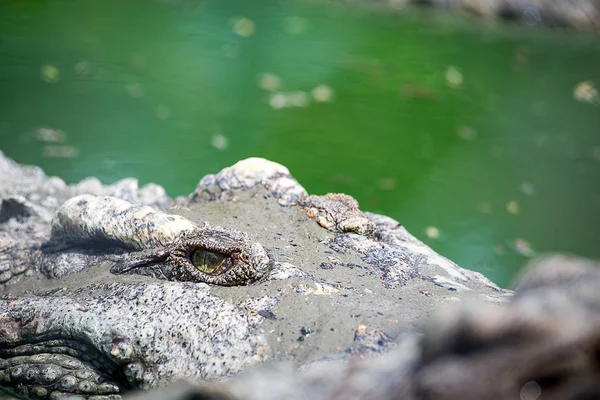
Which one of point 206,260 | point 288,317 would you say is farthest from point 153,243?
point 288,317

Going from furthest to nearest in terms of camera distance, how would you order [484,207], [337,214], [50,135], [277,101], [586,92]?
[586,92] → [277,101] → [50,135] → [484,207] → [337,214]

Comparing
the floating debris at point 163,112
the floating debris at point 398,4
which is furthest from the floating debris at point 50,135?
the floating debris at point 398,4

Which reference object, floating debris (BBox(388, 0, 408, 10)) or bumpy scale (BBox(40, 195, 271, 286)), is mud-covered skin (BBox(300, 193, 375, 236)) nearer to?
bumpy scale (BBox(40, 195, 271, 286))

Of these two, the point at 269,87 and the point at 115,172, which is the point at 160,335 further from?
the point at 269,87

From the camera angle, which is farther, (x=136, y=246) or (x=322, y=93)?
(x=322, y=93)

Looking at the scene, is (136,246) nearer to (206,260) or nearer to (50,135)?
(206,260)

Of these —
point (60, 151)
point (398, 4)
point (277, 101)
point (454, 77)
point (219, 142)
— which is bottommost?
point (60, 151)

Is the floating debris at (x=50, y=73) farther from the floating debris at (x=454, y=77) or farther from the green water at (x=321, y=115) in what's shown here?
the floating debris at (x=454, y=77)

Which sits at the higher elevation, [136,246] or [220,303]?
[136,246]
